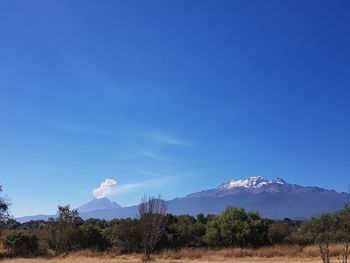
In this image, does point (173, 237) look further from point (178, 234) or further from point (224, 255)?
point (224, 255)

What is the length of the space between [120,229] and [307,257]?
49.8 ft

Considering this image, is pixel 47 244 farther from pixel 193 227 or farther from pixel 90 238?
pixel 193 227

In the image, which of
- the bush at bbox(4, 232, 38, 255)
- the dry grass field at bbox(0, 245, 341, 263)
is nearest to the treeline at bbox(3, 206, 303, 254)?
the bush at bbox(4, 232, 38, 255)

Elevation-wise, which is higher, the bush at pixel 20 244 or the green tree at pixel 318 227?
the green tree at pixel 318 227

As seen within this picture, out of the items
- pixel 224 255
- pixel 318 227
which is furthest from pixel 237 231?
pixel 318 227

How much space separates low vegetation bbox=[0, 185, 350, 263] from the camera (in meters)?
36.8

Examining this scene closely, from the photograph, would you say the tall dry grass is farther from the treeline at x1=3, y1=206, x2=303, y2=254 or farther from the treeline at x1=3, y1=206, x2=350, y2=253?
the treeline at x1=3, y1=206, x2=303, y2=254

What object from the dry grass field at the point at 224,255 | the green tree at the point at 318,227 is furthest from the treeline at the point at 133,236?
the dry grass field at the point at 224,255

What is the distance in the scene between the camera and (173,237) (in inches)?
1735

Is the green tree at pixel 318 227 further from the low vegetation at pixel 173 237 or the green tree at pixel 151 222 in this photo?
the green tree at pixel 151 222

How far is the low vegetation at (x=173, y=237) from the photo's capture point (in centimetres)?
3675

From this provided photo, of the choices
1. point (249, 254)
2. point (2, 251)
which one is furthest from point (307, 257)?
point (2, 251)

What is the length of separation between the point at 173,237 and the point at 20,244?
12456mm

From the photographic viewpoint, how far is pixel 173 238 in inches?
1732
